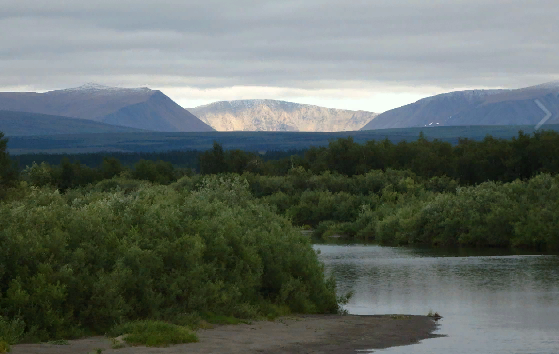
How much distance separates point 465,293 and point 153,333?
21528 millimetres

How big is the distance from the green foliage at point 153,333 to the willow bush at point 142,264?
1.12 m

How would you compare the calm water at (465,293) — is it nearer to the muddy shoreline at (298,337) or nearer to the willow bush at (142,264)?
the muddy shoreline at (298,337)

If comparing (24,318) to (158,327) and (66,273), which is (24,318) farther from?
(158,327)

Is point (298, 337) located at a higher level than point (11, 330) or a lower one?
lower

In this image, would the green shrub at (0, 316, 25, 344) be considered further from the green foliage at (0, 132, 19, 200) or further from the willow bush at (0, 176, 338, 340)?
the green foliage at (0, 132, 19, 200)

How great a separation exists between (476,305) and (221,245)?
12.6 meters

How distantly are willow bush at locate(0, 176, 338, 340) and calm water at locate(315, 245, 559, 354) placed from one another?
4.72 meters

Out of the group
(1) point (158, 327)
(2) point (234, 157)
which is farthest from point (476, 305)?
(2) point (234, 157)

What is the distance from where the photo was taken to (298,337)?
80.5 ft

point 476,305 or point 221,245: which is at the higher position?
point 221,245

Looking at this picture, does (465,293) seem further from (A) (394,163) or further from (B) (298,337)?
(A) (394,163)

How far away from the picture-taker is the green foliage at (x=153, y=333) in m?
21.2

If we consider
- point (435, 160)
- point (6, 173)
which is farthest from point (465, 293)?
point (435, 160)

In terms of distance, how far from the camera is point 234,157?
140 metres
